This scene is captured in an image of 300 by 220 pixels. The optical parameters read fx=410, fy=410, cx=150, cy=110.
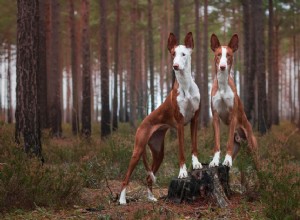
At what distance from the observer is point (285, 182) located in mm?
5434

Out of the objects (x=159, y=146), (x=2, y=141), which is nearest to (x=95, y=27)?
(x=2, y=141)

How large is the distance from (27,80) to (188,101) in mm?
3533

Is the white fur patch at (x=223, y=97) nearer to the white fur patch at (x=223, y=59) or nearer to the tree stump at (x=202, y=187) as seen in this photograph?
the white fur patch at (x=223, y=59)

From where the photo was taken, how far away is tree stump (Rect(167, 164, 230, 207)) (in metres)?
6.07

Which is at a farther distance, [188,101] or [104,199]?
[104,199]

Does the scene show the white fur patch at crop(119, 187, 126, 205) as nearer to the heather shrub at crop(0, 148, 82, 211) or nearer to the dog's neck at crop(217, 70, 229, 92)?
the heather shrub at crop(0, 148, 82, 211)

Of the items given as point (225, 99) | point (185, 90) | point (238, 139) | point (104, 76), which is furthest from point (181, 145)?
point (104, 76)

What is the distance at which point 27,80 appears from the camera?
25.9 feet

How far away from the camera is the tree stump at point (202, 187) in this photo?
19.9 feet

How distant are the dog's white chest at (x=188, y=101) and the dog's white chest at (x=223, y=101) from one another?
0.30 m

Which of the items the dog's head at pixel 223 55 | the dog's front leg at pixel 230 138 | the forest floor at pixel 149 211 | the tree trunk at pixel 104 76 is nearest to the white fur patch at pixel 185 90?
the dog's head at pixel 223 55

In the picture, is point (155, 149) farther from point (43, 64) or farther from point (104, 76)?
point (104, 76)

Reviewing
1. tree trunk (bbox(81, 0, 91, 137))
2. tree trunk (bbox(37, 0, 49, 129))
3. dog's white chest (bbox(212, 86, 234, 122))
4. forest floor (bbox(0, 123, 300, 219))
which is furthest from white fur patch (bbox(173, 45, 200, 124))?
tree trunk (bbox(81, 0, 91, 137))

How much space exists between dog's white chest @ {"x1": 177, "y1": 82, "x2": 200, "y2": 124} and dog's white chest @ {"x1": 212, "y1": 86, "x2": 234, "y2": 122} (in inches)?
11.9
